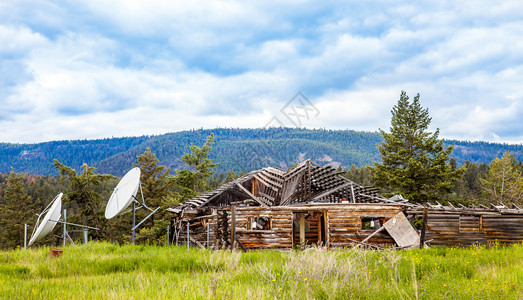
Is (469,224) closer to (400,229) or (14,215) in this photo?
(400,229)

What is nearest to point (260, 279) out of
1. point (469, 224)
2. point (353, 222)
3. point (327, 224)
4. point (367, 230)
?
point (327, 224)

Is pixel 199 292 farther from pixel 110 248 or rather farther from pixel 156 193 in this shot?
pixel 156 193

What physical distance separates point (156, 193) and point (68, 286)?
31884 millimetres

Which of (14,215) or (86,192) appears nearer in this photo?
(86,192)

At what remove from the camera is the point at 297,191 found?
2442 cm

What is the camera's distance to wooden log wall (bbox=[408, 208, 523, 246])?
62.9ft

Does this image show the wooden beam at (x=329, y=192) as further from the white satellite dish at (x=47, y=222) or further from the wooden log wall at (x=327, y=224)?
the white satellite dish at (x=47, y=222)

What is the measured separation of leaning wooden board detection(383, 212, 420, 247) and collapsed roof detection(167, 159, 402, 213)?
441cm

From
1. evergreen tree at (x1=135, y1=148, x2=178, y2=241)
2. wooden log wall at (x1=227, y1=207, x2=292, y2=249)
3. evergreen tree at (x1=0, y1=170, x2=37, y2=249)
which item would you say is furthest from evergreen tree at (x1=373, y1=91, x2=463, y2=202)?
evergreen tree at (x1=0, y1=170, x2=37, y2=249)

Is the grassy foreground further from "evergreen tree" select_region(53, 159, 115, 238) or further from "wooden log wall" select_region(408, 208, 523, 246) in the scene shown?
"evergreen tree" select_region(53, 159, 115, 238)

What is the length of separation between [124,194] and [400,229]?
14.4 metres

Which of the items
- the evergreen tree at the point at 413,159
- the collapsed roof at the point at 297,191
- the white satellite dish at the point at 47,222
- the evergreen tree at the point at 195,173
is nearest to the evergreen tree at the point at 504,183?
the evergreen tree at the point at 413,159

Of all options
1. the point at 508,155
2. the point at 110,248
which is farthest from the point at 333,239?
the point at 508,155

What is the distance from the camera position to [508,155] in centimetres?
4525
